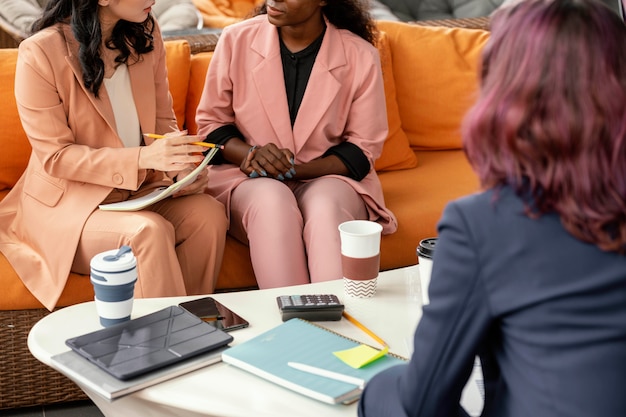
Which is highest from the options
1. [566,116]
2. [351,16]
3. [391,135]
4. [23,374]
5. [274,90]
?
[566,116]

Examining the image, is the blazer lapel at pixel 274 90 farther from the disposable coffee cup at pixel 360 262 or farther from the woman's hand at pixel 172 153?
the disposable coffee cup at pixel 360 262

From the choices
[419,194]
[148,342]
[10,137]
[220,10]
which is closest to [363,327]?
[148,342]

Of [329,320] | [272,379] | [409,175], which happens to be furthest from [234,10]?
[272,379]

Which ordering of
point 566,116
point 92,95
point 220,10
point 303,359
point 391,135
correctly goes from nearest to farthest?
point 566,116, point 303,359, point 92,95, point 391,135, point 220,10

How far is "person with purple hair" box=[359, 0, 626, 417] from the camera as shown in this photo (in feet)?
3.25

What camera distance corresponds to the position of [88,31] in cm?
229

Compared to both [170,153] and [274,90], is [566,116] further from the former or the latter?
[274,90]

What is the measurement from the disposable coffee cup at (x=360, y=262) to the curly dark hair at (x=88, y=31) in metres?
0.89

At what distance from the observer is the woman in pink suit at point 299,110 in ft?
8.23

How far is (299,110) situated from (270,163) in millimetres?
220

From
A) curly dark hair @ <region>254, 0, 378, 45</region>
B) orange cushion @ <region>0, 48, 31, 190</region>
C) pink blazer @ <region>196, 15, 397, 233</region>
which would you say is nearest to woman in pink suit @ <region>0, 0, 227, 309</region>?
orange cushion @ <region>0, 48, 31, 190</region>

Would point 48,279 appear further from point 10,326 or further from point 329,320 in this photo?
point 329,320

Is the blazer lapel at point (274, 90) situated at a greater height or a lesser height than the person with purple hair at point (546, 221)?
lesser

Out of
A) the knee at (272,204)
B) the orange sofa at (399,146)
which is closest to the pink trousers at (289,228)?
the knee at (272,204)
